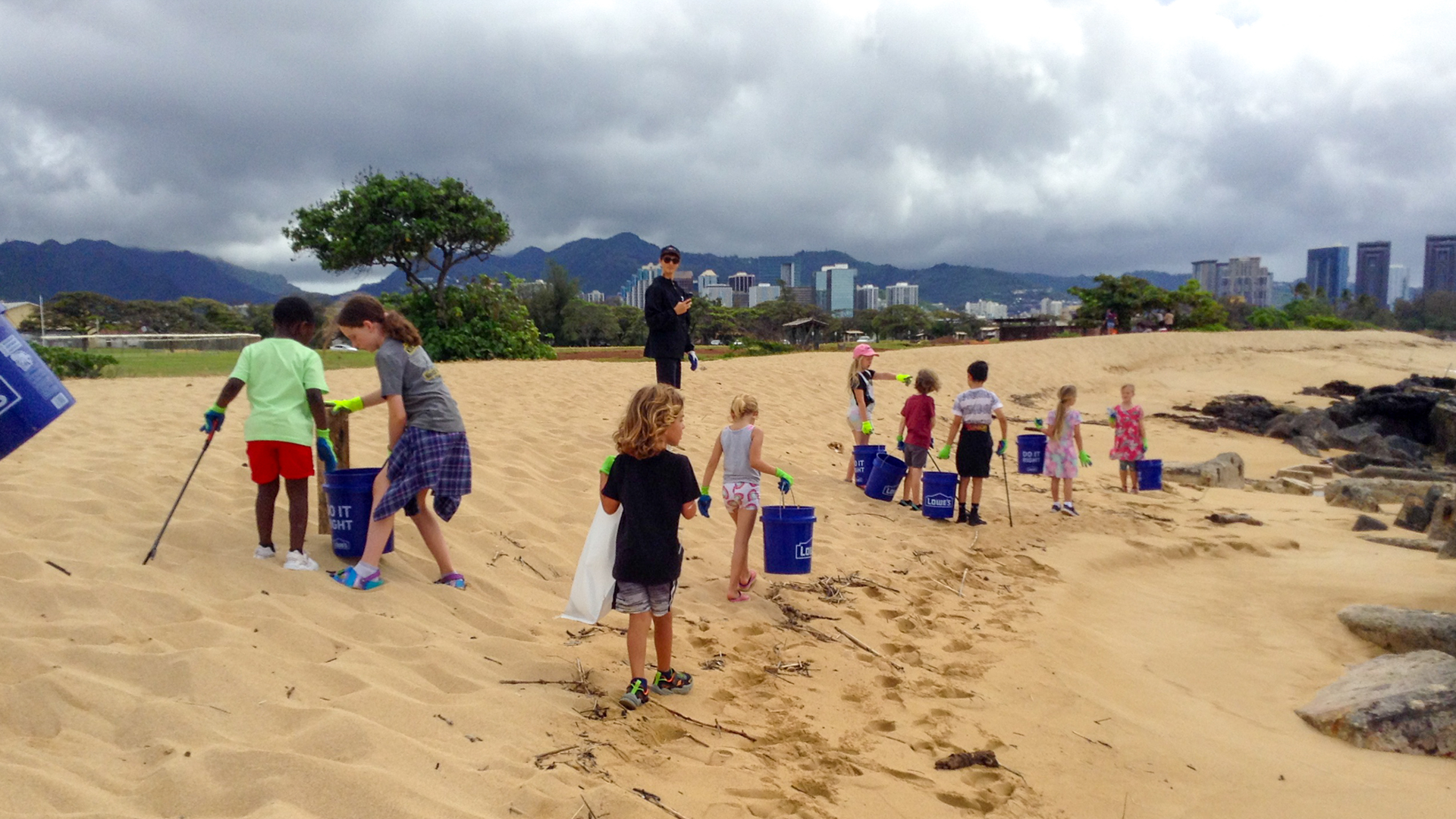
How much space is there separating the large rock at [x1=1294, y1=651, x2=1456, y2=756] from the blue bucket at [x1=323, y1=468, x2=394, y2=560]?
17.1ft

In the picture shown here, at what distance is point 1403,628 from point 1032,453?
4.33 m

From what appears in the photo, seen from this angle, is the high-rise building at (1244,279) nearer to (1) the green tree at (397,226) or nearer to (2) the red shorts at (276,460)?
(1) the green tree at (397,226)

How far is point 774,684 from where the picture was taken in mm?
4184

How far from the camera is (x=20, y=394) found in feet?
10.2

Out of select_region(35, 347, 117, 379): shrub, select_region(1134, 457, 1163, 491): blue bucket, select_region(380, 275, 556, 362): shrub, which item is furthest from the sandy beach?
select_region(380, 275, 556, 362): shrub

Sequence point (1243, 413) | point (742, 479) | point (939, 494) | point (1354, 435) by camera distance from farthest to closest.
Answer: point (1243, 413), point (1354, 435), point (939, 494), point (742, 479)

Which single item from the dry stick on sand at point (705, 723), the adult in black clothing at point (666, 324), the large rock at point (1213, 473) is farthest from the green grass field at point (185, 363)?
the large rock at point (1213, 473)

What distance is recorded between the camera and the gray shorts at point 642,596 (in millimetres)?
3781

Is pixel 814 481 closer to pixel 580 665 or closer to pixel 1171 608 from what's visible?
pixel 1171 608

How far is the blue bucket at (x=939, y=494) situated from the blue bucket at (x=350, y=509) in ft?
17.0

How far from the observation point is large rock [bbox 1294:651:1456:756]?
395cm

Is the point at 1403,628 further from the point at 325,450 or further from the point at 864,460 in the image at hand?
the point at 325,450

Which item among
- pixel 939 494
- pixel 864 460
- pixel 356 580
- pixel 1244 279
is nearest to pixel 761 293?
pixel 1244 279

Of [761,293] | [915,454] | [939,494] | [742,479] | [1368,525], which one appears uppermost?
[761,293]
